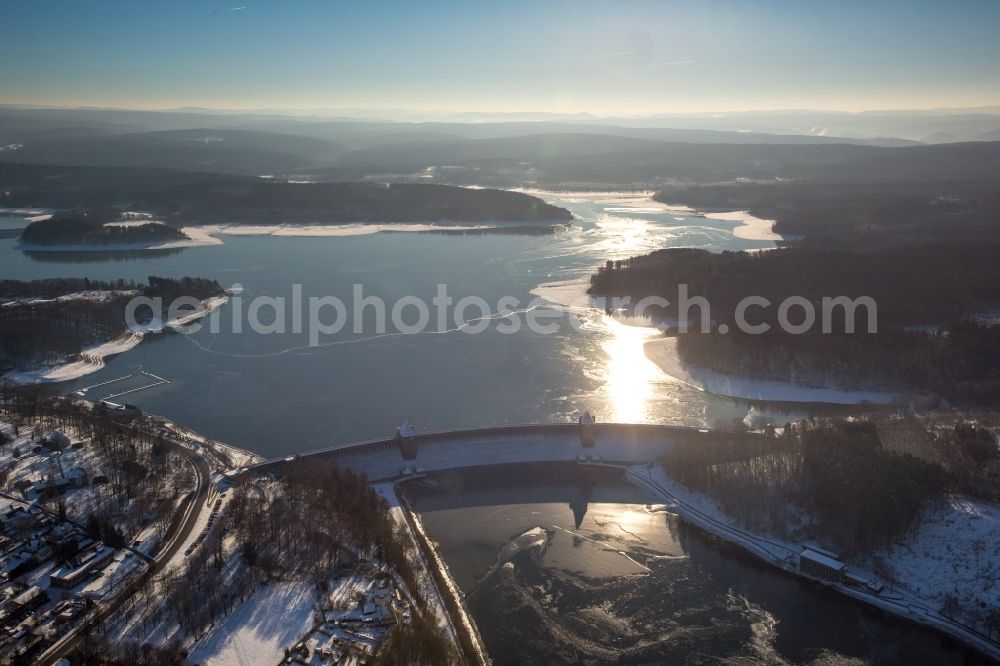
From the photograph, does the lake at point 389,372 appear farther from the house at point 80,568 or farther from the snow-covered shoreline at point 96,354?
the house at point 80,568

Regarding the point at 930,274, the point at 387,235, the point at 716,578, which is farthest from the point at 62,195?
the point at 716,578

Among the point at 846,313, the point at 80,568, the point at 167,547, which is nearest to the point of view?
the point at 80,568

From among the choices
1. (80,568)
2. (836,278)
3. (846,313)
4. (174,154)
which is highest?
(174,154)

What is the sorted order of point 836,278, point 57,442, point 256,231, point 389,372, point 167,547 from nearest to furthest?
point 167,547
point 57,442
point 389,372
point 836,278
point 256,231

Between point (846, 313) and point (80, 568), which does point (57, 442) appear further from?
point (846, 313)

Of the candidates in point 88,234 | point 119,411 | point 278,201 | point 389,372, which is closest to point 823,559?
point 389,372

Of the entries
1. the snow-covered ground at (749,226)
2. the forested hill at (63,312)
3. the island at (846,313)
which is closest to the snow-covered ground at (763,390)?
the island at (846,313)
